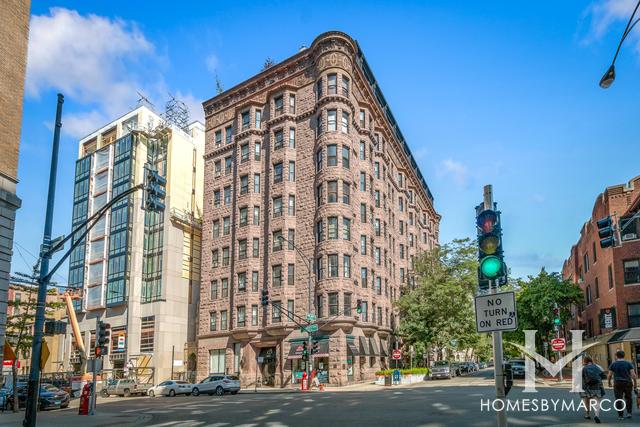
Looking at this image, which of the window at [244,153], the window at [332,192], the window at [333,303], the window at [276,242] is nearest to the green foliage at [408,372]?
the window at [333,303]

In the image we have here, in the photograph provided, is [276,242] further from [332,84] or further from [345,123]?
[332,84]

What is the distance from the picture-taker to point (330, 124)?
50.5 meters

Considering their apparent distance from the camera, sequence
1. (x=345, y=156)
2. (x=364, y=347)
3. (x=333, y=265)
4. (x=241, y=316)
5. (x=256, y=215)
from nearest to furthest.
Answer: (x=333, y=265), (x=364, y=347), (x=345, y=156), (x=241, y=316), (x=256, y=215)

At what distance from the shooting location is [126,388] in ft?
153

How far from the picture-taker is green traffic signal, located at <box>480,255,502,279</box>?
870cm

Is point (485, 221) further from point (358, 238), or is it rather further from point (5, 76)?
point (358, 238)

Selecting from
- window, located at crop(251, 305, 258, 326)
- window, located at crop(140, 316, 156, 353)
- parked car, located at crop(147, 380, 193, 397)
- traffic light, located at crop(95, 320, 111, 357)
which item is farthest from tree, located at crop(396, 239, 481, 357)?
traffic light, located at crop(95, 320, 111, 357)

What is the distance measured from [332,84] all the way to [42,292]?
37.6 metres

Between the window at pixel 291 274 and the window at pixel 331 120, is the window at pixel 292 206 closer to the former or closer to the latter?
the window at pixel 291 274

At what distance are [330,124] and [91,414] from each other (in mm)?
33020

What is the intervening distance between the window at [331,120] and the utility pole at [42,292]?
1286 inches

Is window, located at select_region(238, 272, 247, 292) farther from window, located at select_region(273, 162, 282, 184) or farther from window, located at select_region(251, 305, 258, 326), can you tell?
window, located at select_region(273, 162, 282, 184)

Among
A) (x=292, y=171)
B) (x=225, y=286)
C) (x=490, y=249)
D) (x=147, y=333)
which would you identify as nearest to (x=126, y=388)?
(x=225, y=286)

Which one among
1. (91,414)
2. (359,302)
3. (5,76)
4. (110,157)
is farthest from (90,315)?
(5,76)
